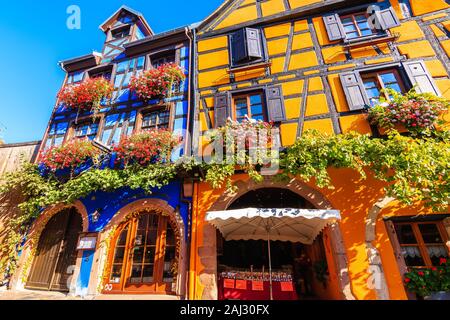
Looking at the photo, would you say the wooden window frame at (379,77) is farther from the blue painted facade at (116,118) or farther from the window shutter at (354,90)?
the blue painted facade at (116,118)

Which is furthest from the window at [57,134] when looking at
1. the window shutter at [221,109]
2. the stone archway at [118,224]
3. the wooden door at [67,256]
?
the window shutter at [221,109]

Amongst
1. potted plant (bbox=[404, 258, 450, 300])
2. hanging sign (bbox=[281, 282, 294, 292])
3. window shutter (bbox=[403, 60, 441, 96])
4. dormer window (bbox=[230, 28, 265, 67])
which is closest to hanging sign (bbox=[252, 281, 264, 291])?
hanging sign (bbox=[281, 282, 294, 292])

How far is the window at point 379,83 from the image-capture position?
19.7ft

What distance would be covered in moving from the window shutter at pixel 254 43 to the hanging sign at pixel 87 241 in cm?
699

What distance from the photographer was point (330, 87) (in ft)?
20.6

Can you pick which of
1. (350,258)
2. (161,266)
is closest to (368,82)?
(350,258)

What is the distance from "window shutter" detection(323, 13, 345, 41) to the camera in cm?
691

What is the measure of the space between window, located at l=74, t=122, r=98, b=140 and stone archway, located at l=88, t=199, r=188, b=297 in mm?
3510

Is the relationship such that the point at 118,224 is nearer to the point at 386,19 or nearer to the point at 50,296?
the point at 50,296

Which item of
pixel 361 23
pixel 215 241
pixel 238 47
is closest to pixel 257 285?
pixel 215 241

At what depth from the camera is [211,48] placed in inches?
321

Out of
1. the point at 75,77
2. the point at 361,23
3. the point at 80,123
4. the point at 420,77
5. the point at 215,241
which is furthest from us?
the point at 75,77

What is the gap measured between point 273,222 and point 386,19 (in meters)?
6.82

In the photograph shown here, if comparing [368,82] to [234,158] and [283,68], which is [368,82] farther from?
[234,158]
